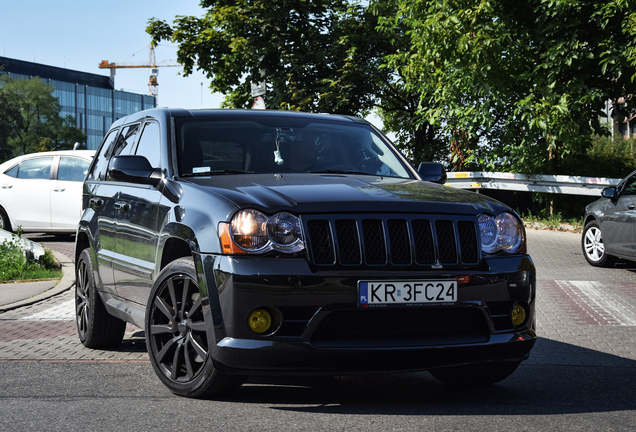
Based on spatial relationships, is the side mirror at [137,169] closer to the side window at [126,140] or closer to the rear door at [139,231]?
the rear door at [139,231]

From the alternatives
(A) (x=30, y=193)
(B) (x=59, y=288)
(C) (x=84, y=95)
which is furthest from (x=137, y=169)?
(C) (x=84, y=95)

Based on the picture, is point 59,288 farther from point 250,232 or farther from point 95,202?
point 250,232

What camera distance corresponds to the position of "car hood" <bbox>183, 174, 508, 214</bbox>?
15.4 feet

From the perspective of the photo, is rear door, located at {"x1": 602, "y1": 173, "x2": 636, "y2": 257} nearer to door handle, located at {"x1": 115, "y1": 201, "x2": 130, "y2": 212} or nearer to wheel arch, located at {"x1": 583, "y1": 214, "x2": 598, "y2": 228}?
wheel arch, located at {"x1": 583, "y1": 214, "x2": 598, "y2": 228}

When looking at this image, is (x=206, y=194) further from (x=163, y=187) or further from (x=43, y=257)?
(x=43, y=257)

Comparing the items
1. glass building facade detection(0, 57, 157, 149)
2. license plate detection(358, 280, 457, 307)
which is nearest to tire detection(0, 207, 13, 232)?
license plate detection(358, 280, 457, 307)

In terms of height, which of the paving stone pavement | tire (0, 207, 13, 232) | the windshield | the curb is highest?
the windshield

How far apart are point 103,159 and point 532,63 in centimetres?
1640

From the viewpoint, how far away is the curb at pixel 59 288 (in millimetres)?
9656

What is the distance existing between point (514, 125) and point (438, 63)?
97.5 inches

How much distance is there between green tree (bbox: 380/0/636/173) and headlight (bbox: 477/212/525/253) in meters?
14.8

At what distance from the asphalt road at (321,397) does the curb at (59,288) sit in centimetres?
186

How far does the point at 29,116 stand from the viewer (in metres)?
102

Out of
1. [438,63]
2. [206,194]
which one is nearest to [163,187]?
[206,194]
